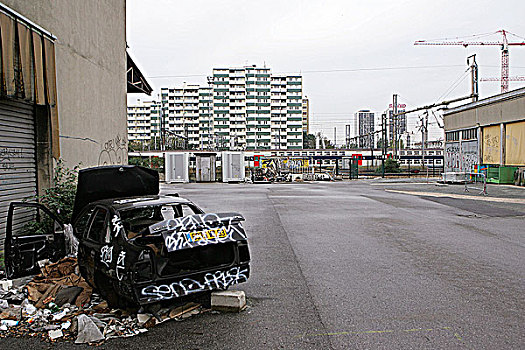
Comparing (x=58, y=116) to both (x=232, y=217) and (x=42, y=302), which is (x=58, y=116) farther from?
(x=232, y=217)

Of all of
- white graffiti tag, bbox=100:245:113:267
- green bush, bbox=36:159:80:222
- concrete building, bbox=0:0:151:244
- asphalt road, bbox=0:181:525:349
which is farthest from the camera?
green bush, bbox=36:159:80:222

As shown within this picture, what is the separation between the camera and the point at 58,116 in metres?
10.4

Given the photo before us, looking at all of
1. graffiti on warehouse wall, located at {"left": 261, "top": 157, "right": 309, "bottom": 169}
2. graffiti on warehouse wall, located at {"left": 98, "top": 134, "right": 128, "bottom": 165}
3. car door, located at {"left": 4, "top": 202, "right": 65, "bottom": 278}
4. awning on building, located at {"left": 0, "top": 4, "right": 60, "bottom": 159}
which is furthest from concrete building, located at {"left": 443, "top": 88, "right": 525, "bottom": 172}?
car door, located at {"left": 4, "top": 202, "right": 65, "bottom": 278}

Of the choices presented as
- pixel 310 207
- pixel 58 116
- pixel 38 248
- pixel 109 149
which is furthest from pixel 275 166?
pixel 38 248

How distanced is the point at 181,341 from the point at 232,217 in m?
1.60

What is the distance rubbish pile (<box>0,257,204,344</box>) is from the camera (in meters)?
4.98

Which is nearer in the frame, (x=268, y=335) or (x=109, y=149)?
(x=268, y=335)

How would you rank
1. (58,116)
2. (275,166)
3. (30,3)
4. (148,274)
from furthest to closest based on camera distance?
(275,166), (58,116), (30,3), (148,274)

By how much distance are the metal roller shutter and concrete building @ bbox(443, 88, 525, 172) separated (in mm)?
26119

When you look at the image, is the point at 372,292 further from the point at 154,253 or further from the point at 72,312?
the point at 72,312

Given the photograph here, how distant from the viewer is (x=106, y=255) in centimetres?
562

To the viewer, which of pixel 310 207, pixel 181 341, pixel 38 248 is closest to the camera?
pixel 181 341

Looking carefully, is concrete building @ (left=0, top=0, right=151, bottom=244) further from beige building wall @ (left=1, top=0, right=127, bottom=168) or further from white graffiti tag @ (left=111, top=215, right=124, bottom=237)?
white graffiti tag @ (left=111, top=215, right=124, bottom=237)

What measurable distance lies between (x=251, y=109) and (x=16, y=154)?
11937 cm
